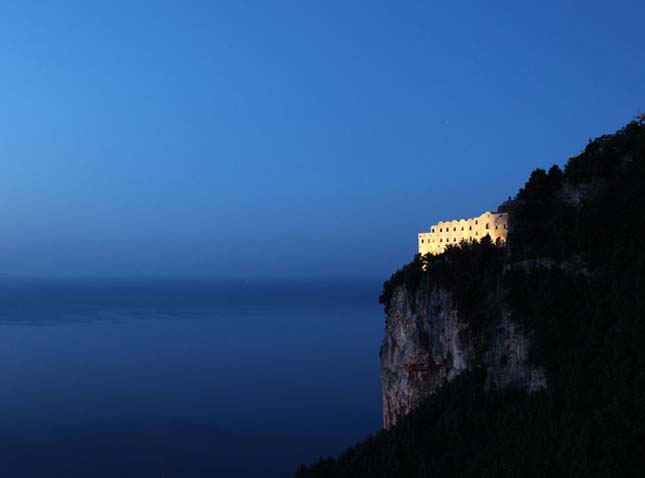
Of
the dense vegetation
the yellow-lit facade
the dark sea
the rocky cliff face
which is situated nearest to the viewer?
the dense vegetation

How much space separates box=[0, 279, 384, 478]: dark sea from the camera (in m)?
53.1

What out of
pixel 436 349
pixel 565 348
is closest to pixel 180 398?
pixel 436 349

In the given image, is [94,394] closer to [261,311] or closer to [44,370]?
[44,370]

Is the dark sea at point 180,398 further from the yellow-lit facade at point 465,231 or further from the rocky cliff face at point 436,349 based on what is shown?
the yellow-lit facade at point 465,231

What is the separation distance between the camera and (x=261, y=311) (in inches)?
7121

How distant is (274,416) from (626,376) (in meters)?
48.7

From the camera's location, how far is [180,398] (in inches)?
2921

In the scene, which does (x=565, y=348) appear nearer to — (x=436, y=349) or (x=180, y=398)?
(x=436, y=349)

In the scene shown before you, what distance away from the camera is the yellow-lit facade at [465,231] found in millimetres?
40866

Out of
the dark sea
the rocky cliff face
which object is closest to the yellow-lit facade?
the rocky cliff face

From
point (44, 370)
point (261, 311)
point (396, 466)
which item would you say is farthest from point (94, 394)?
point (261, 311)

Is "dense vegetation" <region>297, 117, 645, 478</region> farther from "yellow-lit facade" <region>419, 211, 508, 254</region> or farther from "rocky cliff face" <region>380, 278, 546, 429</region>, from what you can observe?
"yellow-lit facade" <region>419, 211, 508, 254</region>

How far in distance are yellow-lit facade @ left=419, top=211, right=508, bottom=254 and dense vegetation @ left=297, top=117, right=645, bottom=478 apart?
19.6ft

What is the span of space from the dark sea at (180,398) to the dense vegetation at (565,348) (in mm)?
23884
